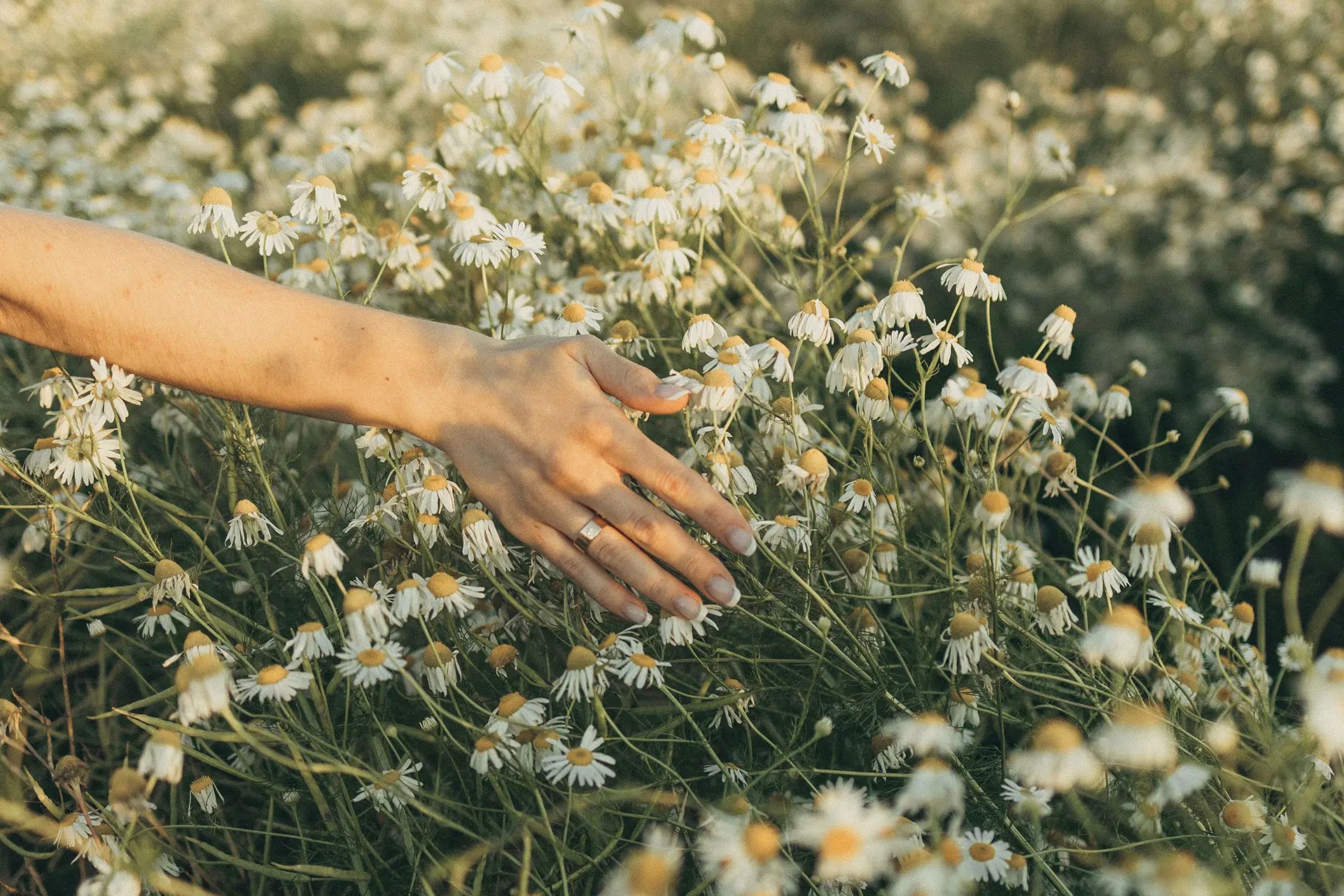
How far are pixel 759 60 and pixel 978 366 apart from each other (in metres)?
2.01

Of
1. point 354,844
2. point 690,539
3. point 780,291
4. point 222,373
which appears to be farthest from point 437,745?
point 780,291

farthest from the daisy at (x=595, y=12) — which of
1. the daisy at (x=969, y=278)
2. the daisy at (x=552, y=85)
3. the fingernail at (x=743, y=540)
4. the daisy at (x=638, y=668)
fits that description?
the daisy at (x=638, y=668)

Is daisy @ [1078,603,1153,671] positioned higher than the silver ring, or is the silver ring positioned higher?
daisy @ [1078,603,1153,671]

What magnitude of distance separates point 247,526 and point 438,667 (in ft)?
1.11

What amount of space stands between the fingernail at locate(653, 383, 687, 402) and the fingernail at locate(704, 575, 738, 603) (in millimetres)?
214

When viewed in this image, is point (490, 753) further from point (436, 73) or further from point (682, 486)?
point (436, 73)

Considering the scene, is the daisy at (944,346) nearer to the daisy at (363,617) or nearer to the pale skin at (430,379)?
the pale skin at (430,379)

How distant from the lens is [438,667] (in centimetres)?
113

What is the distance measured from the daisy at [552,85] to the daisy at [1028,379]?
88cm

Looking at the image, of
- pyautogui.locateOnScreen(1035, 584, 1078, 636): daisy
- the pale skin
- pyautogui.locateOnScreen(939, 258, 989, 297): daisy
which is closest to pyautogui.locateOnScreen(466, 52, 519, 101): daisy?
the pale skin

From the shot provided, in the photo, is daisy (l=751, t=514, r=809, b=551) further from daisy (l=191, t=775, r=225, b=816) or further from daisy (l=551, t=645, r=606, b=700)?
daisy (l=191, t=775, r=225, b=816)

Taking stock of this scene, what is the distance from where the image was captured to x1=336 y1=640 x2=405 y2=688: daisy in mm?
1029

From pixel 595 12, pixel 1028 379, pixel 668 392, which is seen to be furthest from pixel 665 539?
pixel 595 12

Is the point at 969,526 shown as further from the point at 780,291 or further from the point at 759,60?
the point at 759,60
